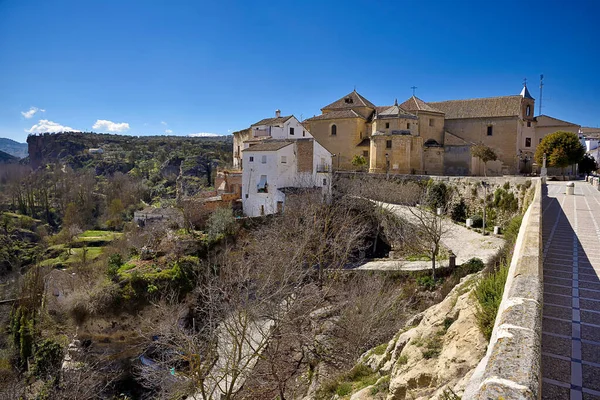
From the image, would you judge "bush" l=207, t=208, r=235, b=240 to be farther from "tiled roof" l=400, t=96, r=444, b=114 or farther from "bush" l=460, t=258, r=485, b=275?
"tiled roof" l=400, t=96, r=444, b=114

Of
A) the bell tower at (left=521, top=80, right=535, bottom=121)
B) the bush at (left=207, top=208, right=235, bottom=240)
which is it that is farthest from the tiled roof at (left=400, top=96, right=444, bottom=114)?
the bush at (left=207, top=208, right=235, bottom=240)

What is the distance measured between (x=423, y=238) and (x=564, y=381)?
15978 millimetres

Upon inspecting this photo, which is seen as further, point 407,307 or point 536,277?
point 407,307

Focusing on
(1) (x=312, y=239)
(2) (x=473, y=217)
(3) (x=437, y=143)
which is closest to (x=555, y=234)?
(1) (x=312, y=239)

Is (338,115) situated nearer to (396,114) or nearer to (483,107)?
(396,114)

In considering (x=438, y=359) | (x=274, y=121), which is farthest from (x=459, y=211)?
(x=438, y=359)

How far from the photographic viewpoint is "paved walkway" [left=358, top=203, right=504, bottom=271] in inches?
645

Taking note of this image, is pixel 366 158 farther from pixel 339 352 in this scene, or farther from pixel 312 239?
pixel 339 352

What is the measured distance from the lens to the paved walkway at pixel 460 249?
645 inches

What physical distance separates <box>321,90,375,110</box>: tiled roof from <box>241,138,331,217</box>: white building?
11.2 m

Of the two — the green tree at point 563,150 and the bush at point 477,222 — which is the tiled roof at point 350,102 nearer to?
the green tree at point 563,150

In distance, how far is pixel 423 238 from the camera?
18.8 m

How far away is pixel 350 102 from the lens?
125ft

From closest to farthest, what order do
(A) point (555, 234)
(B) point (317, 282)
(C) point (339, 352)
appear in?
1. (A) point (555, 234)
2. (C) point (339, 352)
3. (B) point (317, 282)
